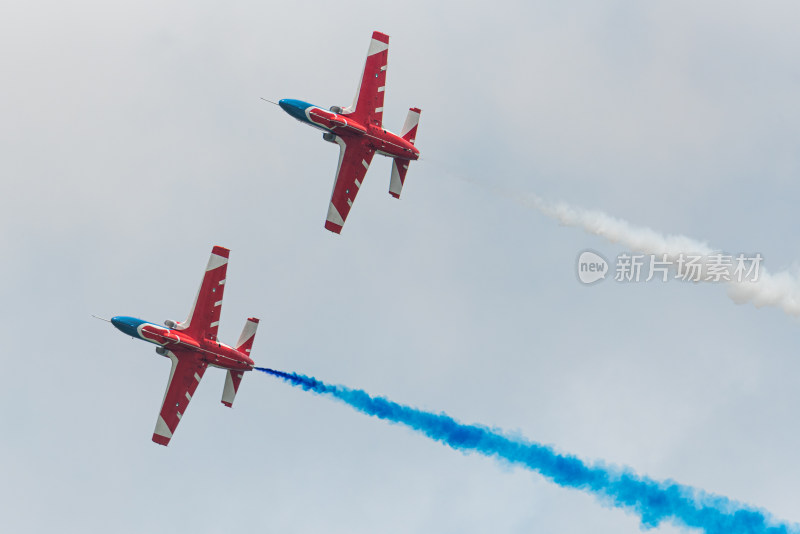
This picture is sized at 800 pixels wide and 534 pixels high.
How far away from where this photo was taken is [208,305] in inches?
3521

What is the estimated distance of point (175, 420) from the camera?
9244 centimetres

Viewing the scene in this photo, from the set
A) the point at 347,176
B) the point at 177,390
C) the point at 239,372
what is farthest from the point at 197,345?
the point at 347,176

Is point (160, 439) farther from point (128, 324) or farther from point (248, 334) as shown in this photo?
point (248, 334)

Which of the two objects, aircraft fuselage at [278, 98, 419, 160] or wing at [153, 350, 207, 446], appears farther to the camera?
wing at [153, 350, 207, 446]

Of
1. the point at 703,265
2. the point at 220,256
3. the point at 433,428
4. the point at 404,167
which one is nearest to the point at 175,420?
the point at 220,256

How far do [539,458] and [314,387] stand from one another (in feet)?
56.0

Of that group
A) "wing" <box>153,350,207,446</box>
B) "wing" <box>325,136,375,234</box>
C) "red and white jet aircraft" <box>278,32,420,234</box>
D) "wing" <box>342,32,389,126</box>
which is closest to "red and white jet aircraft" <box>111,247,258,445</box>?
"wing" <box>153,350,207,446</box>

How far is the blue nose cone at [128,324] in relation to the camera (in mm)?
90688

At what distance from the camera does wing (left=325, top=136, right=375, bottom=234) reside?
9188cm

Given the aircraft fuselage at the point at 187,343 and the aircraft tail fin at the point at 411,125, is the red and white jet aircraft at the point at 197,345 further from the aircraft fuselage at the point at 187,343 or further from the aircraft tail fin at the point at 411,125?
the aircraft tail fin at the point at 411,125

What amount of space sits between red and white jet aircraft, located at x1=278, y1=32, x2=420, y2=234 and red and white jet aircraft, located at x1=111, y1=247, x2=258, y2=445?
11262 millimetres

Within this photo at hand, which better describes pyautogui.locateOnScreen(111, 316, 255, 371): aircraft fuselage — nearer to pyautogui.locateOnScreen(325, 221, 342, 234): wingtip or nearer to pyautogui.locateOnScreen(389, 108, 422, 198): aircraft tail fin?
pyautogui.locateOnScreen(325, 221, 342, 234): wingtip

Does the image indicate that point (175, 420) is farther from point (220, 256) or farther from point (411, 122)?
point (411, 122)

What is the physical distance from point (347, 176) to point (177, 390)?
1997cm
